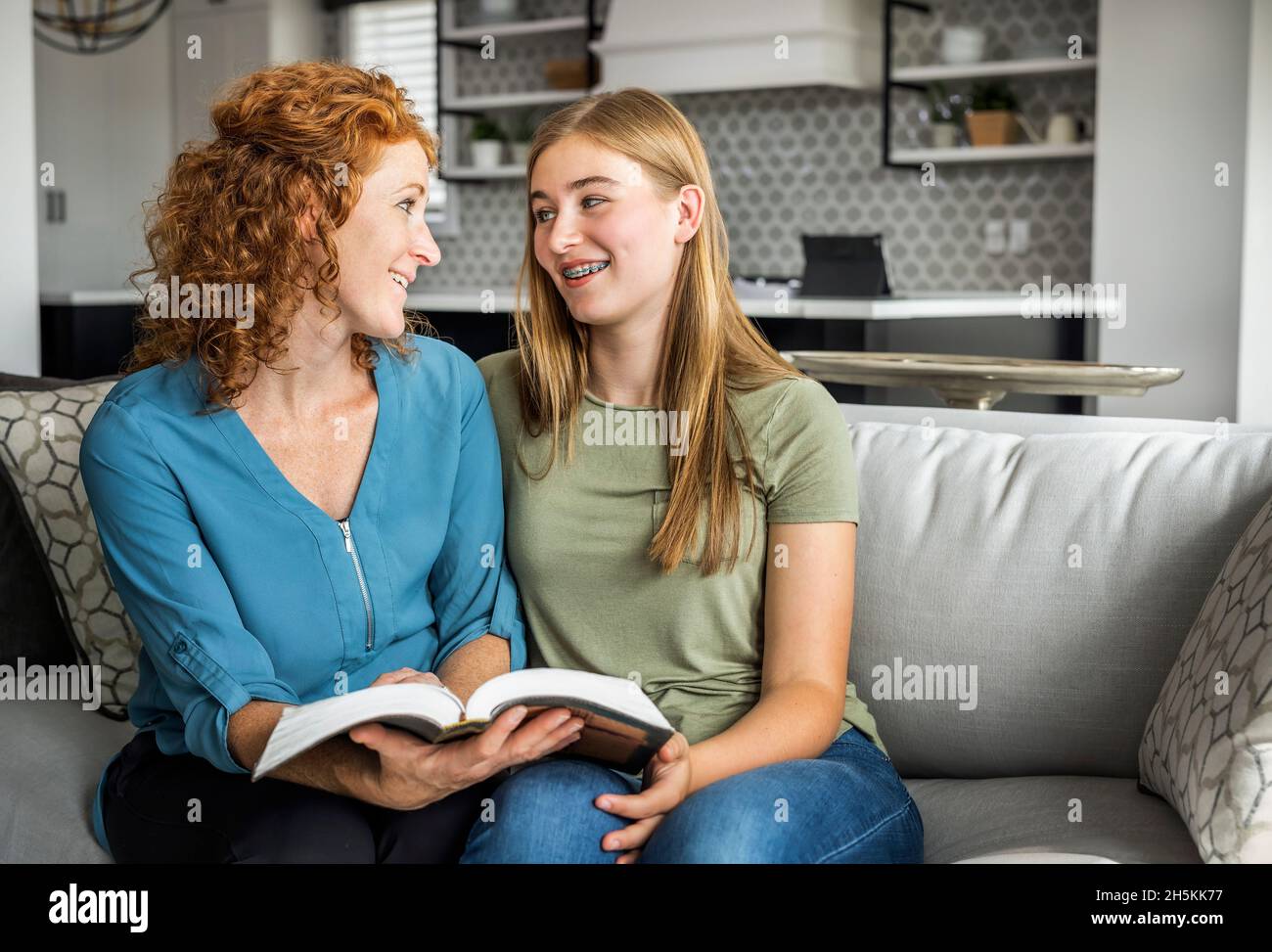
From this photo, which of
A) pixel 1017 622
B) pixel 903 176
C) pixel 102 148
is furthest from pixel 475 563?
pixel 102 148

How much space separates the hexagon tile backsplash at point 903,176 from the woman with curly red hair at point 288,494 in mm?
4528

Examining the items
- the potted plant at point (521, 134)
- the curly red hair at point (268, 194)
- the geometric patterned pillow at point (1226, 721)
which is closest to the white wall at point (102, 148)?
the potted plant at point (521, 134)

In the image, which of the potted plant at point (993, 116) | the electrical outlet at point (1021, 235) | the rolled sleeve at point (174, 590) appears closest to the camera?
the rolled sleeve at point (174, 590)

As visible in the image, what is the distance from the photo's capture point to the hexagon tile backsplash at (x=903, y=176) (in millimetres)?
5629

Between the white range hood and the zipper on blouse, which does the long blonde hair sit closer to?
the zipper on blouse

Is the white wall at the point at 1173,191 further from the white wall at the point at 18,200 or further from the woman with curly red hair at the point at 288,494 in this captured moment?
the woman with curly red hair at the point at 288,494

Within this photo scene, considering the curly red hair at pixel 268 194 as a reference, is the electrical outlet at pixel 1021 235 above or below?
above

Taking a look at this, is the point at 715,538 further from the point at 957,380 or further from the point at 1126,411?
the point at 1126,411

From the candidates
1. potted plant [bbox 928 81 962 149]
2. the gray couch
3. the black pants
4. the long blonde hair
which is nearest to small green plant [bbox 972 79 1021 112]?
potted plant [bbox 928 81 962 149]

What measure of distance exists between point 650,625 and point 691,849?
0.37 metres

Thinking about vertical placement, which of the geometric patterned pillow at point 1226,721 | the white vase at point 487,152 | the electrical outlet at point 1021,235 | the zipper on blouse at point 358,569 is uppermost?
the white vase at point 487,152

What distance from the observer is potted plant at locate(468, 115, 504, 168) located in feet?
22.1

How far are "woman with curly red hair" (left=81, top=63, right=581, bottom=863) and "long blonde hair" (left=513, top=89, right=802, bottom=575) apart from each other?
0.14 metres
